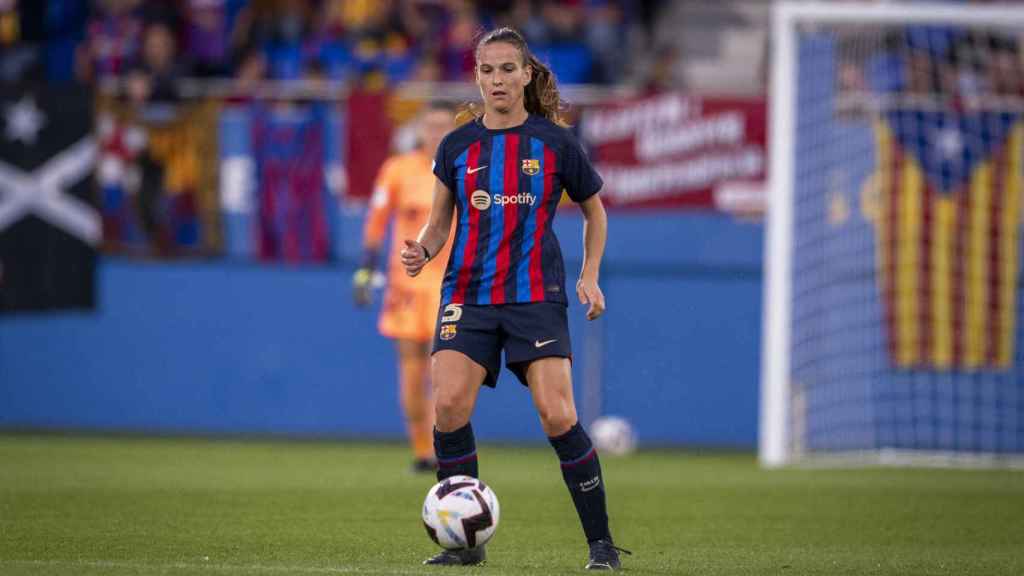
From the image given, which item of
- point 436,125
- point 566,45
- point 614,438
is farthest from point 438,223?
point 566,45

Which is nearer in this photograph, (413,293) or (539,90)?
(539,90)

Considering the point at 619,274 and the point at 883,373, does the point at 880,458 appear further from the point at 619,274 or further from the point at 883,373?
the point at 619,274

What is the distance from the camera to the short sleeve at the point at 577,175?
6.73m

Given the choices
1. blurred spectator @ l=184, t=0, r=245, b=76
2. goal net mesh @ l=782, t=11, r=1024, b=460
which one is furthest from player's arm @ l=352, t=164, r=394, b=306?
blurred spectator @ l=184, t=0, r=245, b=76

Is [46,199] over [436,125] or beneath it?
beneath

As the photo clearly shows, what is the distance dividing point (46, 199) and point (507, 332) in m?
9.96

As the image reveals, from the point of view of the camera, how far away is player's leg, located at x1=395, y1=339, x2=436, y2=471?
11906 millimetres

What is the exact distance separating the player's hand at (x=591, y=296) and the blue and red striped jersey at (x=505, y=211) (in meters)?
0.08

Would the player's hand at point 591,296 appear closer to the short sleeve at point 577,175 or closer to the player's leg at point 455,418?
the short sleeve at point 577,175

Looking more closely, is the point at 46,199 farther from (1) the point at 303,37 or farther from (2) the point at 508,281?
(2) the point at 508,281

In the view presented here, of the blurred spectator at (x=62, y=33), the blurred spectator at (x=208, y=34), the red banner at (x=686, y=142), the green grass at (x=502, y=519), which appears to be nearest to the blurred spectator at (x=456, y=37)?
the blurred spectator at (x=208, y=34)

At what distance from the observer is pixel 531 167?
666 centimetres

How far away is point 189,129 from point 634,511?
749cm

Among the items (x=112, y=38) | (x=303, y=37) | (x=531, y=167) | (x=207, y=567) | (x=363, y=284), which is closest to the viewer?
(x=207, y=567)
